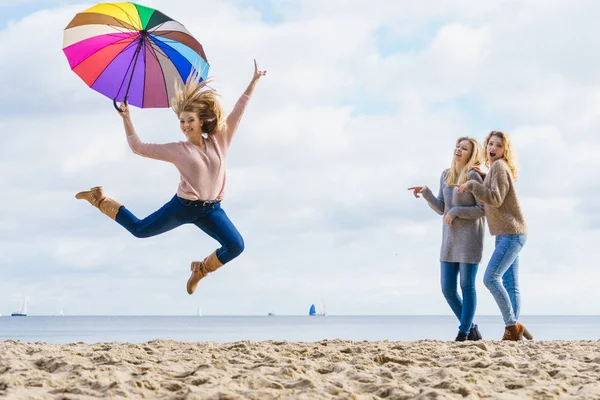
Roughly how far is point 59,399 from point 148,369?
1.09 metres

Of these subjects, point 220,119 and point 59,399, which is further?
point 220,119

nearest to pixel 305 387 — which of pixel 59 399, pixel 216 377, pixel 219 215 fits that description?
A: pixel 216 377

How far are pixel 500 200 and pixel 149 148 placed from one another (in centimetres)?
369

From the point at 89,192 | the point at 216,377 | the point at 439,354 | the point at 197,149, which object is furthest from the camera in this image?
the point at 89,192

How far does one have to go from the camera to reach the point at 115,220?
7562 mm

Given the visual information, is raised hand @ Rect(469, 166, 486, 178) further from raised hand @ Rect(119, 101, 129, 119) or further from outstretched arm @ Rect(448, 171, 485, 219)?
raised hand @ Rect(119, 101, 129, 119)

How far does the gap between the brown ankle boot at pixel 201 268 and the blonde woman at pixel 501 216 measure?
2.68m

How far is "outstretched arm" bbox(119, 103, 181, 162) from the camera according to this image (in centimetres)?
708

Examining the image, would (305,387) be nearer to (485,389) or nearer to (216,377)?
(216,377)

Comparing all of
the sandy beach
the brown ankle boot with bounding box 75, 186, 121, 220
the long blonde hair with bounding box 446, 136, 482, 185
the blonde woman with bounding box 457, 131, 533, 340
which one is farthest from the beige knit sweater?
the brown ankle boot with bounding box 75, 186, 121, 220

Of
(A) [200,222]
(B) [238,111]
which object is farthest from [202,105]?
(A) [200,222]

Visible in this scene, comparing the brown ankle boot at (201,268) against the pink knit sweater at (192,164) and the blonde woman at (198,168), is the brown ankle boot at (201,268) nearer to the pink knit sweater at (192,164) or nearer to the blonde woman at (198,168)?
the blonde woman at (198,168)

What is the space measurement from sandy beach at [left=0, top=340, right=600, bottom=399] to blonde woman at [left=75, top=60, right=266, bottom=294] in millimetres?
1082

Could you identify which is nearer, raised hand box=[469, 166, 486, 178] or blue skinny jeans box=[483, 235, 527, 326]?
blue skinny jeans box=[483, 235, 527, 326]
